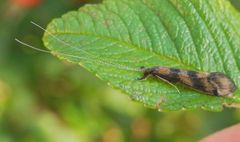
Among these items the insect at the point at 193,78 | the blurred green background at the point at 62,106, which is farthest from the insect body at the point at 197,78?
the blurred green background at the point at 62,106

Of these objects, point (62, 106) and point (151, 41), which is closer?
point (151, 41)

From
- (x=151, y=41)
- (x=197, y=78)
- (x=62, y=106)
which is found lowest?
(x=62, y=106)

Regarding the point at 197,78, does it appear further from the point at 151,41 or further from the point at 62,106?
the point at 62,106

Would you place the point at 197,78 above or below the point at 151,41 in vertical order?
below

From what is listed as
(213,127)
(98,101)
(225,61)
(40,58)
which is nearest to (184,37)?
(225,61)

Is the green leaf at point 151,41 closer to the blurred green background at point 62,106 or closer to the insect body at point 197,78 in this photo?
the insect body at point 197,78

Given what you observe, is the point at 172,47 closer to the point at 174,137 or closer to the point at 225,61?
the point at 225,61

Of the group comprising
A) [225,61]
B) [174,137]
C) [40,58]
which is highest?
[225,61]

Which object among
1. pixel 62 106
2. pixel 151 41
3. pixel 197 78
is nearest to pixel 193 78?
pixel 197 78
